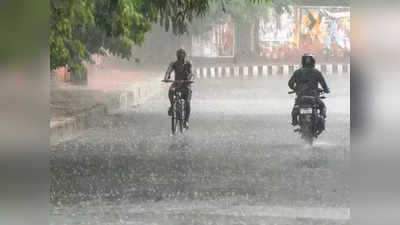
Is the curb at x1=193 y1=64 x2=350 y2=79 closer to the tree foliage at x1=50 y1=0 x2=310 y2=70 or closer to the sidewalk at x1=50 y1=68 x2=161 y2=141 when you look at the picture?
the sidewalk at x1=50 y1=68 x2=161 y2=141

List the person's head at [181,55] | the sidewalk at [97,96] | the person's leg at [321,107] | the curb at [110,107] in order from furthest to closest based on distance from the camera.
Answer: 1. the sidewalk at [97,96]
2. the curb at [110,107]
3. the person's head at [181,55]
4. the person's leg at [321,107]

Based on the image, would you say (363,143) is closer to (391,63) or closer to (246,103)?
(391,63)

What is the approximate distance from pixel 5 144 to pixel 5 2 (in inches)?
32.0

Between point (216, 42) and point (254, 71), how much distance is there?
3.23m

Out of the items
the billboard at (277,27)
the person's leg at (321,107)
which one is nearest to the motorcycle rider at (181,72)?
the person's leg at (321,107)

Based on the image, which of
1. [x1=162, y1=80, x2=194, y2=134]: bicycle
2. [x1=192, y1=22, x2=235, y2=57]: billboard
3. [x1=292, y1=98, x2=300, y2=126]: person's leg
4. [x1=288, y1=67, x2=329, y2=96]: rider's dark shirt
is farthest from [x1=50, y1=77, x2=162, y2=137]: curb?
[x1=288, y1=67, x2=329, y2=96]: rider's dark shirt

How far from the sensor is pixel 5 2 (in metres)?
5.65

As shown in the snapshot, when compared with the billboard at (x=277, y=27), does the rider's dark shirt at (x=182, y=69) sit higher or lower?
lower

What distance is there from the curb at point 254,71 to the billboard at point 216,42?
2.20 ft

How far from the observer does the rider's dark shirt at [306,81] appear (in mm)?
11094

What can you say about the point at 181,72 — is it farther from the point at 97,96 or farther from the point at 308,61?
the point at 97,96

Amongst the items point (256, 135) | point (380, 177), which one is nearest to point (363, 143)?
point (380, 177)

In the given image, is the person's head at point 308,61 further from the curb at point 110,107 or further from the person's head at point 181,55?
the curb at point 110,107

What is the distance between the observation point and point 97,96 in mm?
17703
